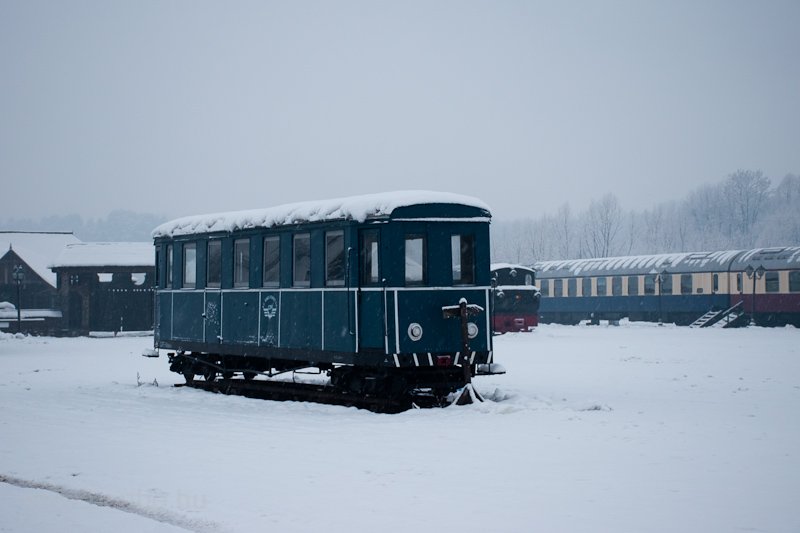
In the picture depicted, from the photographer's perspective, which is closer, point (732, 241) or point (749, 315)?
point (749, 315)

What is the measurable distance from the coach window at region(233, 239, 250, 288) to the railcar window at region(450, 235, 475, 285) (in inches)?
183

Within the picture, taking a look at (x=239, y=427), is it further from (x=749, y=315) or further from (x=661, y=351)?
(x=749, y=315)

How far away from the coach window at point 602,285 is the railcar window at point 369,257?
145 ft

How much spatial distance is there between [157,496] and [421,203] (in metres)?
8.23

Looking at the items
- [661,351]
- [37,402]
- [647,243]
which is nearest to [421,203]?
[37,402]

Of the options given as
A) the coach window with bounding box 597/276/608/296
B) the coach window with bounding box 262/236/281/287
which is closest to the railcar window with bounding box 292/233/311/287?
the coach window with bounding box 262/236/281/287

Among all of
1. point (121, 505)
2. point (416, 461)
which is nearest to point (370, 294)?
point (416, 461)

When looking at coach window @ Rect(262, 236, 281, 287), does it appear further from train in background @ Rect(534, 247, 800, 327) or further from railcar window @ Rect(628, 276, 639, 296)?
railcar window @ Rect(628, 276, 639, 296)

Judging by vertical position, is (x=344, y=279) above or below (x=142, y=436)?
above

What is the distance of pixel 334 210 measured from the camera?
1666 centimetres

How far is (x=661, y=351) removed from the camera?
3016cm

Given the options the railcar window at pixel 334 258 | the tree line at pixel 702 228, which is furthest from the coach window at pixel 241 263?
the tree line at pixel 702 228

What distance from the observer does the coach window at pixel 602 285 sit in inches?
2303

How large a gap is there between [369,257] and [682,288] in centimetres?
4164
